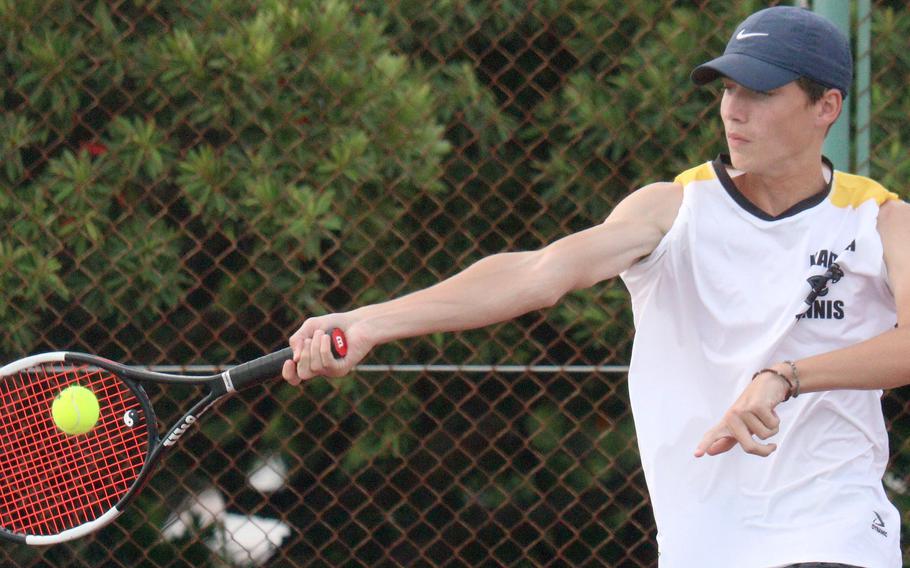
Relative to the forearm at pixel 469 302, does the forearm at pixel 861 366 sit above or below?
below

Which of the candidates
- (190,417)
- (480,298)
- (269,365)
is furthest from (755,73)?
(190,417)

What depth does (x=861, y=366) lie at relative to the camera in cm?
212

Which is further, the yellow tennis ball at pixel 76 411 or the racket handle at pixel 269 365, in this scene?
the yellow tennis ball at pixel 76 411

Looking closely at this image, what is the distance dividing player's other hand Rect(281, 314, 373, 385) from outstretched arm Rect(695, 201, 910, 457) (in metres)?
0.53

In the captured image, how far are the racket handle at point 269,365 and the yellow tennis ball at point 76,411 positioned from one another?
0.63 m

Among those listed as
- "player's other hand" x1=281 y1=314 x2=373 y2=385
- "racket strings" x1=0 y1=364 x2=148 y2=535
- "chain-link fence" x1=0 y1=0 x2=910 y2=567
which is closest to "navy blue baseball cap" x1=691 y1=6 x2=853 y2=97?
"player's other hand" x1=281 y1=314 x2=373 y2=385

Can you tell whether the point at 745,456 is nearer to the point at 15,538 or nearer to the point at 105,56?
the point at 15,538

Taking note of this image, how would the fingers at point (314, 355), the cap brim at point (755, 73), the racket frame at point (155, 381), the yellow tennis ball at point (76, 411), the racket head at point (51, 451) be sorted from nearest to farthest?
the fingers at point (314, 355) < the cap brim at point (755, 73) < the racket frame at point (155, 381) < the yellow tennis ball at point (76, 411) < the racket head at point (51, 451)

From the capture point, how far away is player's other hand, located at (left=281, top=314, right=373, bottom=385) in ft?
7.22

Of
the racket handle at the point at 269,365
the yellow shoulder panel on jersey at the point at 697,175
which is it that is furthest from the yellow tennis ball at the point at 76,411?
the yellow shoulder panel on jersey at the point at 697,175

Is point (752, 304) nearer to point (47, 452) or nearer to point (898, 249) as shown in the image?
point (898, 249)

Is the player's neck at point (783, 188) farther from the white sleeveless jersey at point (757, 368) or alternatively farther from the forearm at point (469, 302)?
the forearm at point (469, 302)

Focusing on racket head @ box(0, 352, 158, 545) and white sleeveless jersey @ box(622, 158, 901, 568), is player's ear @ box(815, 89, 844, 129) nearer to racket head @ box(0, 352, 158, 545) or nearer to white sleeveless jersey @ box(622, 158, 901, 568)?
white sleeveless jersey @ box(622, 158, 901, 568)

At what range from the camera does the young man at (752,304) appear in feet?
7.39
